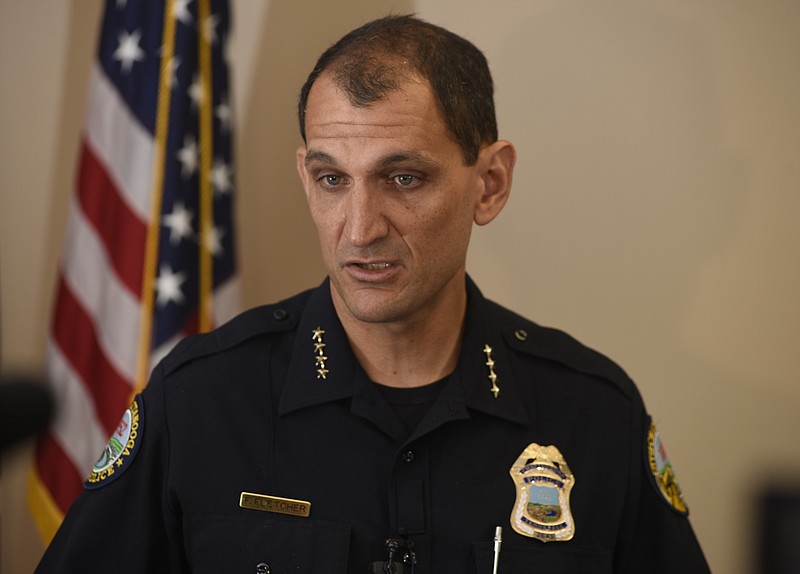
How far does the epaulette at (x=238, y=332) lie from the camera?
5.12 feet

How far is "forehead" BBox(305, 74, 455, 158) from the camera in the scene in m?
1.37

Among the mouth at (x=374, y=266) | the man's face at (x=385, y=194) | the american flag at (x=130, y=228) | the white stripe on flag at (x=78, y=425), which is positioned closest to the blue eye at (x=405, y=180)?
the man's face at (x=385, y=194)

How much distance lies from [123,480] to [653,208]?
1.40 m

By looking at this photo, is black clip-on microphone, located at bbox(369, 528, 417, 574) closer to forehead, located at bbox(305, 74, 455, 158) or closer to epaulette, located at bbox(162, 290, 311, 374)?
epaulette, located at bbox(162, 290, 311, 374)

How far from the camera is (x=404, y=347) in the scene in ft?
5.00

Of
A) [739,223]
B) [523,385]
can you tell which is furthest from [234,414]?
[739,223]

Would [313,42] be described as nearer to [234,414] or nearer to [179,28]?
[179,28]

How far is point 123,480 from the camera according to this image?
4.77ft

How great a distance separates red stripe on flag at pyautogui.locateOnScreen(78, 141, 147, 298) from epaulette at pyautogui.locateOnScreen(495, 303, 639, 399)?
2.79ft

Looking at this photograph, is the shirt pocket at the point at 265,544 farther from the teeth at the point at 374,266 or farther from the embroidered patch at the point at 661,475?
the embroidered patch at the point at 661,475

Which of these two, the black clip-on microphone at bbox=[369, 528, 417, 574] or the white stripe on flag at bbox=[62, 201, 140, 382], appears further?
the white stripe on flag at bbox=[62, 201, 140, 382]

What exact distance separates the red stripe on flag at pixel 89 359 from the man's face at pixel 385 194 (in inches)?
33.4

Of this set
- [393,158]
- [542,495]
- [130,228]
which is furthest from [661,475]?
[130,228]

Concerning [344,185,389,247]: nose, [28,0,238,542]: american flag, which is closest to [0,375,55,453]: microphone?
[344,185,389,247]: nose
